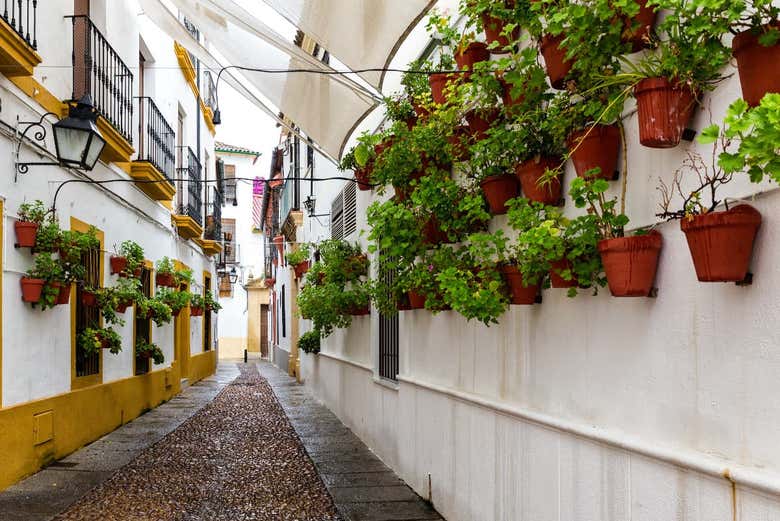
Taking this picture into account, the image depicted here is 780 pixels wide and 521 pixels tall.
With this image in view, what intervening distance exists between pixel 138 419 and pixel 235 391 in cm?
543

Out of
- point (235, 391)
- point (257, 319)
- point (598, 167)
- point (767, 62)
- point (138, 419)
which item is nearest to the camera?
point (767, 62)

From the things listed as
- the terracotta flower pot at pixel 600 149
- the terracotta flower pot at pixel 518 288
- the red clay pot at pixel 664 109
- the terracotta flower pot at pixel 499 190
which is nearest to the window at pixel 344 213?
the terracotta flower pot at pixel 499 190

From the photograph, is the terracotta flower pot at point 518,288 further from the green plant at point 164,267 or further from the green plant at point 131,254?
the green plant at point 164,267

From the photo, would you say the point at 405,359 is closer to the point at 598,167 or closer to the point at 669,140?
the point at 598,167

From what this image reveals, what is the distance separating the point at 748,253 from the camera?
251 centimetres

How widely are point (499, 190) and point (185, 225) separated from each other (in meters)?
12.0

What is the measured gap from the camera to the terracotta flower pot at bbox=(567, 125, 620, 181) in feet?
11.3

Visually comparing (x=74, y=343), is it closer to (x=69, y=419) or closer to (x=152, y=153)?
(x=69, y=419)

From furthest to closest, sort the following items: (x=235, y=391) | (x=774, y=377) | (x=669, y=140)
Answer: (x=235, y=391) → (x=669, y=140) → (x=774, y=377)

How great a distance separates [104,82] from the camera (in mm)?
9406

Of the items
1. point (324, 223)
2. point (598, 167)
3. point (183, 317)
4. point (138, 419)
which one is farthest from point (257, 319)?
point (598, 167)

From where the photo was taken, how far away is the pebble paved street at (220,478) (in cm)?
615

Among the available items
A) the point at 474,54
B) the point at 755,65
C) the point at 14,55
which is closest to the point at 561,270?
the point at 755,65

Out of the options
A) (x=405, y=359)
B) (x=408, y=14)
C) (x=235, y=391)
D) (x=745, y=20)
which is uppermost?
(x=408, y=14)
